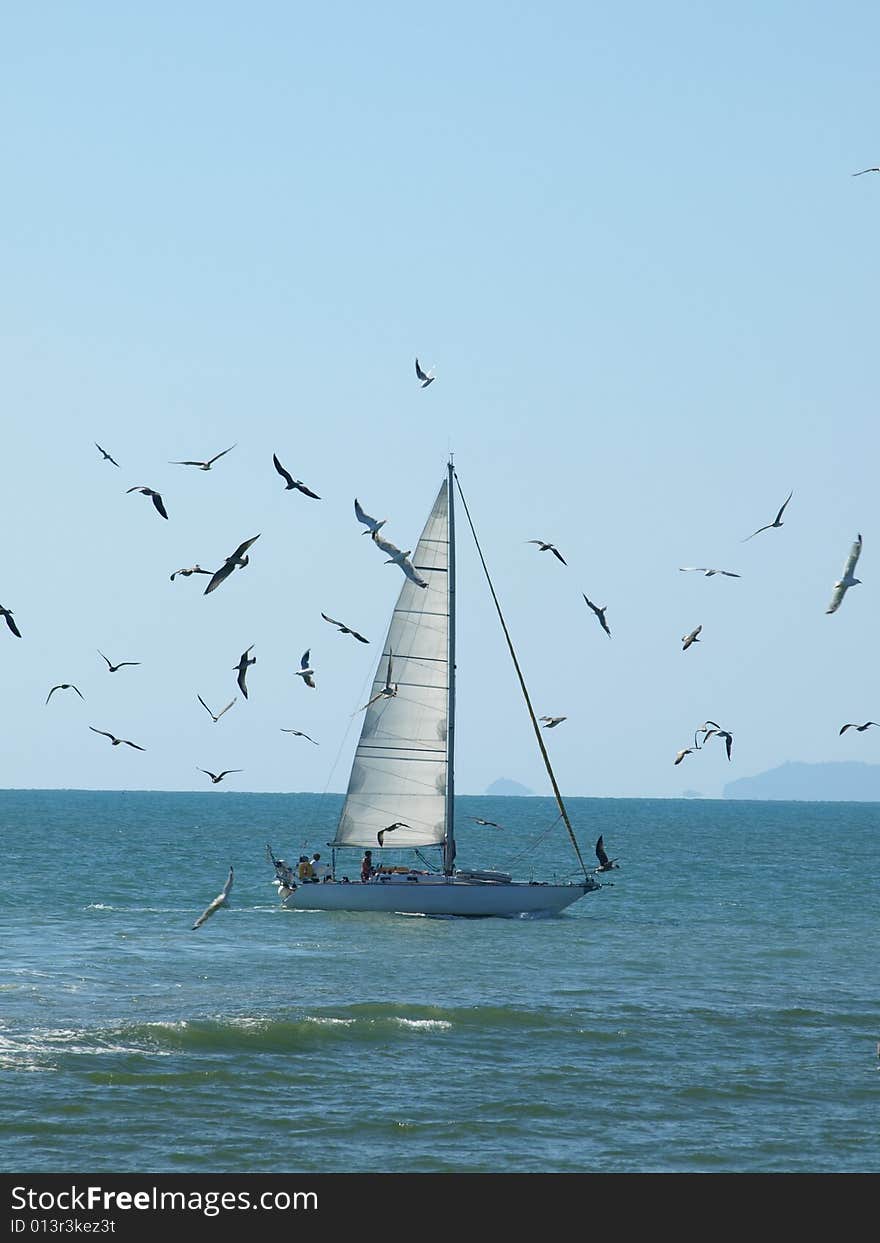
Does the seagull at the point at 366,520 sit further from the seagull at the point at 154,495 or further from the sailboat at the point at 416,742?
the sailboat at the point at 416,742

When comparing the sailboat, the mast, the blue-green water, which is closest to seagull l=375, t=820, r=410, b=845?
the sailboat

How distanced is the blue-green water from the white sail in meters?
4.65

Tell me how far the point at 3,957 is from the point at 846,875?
205ft

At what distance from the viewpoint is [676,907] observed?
7269cm

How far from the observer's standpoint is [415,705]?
202 feet

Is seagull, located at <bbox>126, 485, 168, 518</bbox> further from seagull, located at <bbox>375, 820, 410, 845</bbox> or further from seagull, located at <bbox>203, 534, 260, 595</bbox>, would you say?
seagull, located at <bbox>375, 820, 410, 845</bbox>

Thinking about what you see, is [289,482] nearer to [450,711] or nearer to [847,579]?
[847,579]

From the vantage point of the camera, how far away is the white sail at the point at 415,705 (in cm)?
6125

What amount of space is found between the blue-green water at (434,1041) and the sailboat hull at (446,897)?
2.03 ft

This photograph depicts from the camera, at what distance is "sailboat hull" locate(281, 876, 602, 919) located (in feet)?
189

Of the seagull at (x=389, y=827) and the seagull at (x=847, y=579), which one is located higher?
the seagull at (x=847, y=579)

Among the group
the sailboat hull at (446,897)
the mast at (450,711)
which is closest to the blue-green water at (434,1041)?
the sailboat hull at (446,897)
